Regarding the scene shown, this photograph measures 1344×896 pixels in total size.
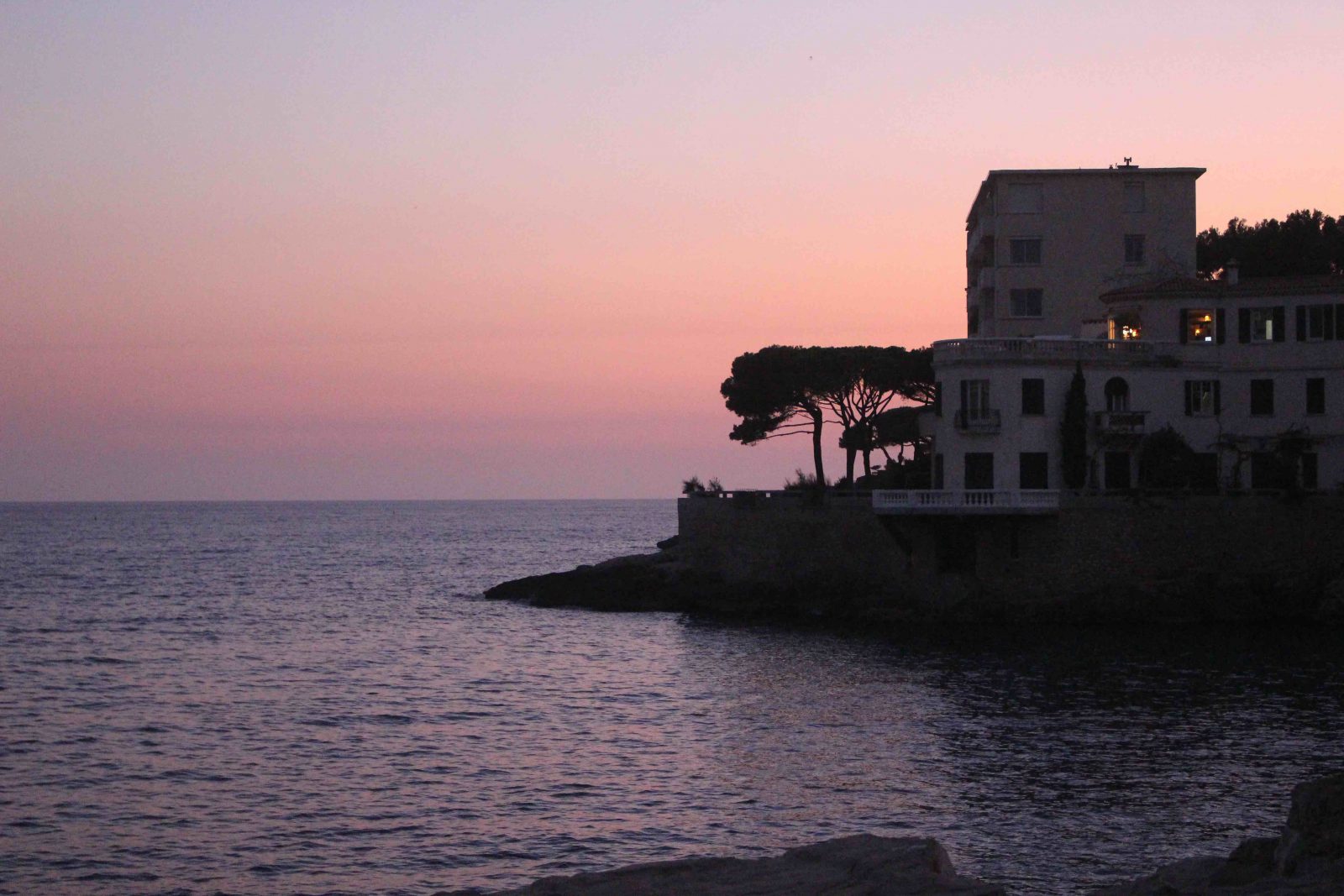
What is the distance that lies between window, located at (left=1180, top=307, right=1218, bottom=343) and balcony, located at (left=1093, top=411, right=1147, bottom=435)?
5.22 metres

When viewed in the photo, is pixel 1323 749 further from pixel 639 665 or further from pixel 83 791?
pixel 83 791

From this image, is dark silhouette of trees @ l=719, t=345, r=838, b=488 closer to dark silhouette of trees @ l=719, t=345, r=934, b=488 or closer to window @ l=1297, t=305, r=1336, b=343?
dark silhouette of trees @ l=719, t=345, r=934, b=488

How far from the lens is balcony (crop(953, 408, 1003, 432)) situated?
2135 inches

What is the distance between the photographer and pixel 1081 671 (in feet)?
137

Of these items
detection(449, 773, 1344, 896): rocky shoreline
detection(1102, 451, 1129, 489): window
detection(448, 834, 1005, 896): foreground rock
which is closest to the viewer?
detection(449, 773, 1344, 896): rocky shoreline

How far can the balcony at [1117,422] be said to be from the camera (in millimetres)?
54625

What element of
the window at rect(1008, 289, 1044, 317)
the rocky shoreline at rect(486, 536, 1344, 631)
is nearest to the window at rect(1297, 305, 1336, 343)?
the rocky shoreline at rect(486, 536, 1344, 631)

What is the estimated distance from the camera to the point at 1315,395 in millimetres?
56812

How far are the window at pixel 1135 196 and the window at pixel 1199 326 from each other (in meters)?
10.0

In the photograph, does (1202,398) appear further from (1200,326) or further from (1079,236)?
(1079,236)

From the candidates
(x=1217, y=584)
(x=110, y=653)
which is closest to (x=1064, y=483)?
(x=1217, y=584)

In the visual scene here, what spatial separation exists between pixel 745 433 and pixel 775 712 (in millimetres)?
37281

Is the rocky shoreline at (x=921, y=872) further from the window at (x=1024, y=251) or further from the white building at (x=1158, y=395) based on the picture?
the window at (x=1024, y=251)

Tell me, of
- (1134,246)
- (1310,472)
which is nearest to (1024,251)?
(1134,246)
